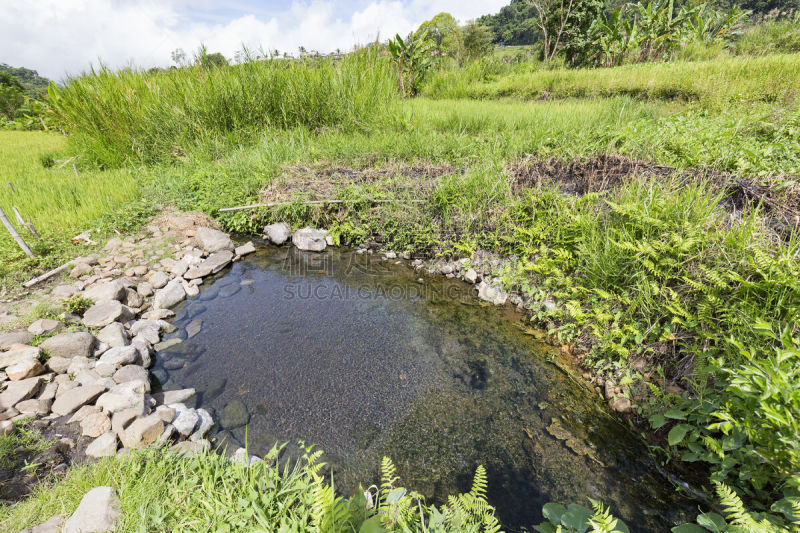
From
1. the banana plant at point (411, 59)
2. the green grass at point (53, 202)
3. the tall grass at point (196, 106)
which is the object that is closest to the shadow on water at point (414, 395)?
the green grass at point (53, 202)

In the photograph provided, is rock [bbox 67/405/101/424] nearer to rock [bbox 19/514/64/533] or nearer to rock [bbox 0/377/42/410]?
rock [bbox 0/377/42/410]

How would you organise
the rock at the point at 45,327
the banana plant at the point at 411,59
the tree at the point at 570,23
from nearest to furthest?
the rock at the point at 45,327 → the banana plant at the point at 411,59 → the tree at the point at 570,23

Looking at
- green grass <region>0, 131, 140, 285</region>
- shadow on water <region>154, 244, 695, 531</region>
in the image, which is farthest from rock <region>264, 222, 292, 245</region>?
green grass <region>0, 131, 140, 285</region>

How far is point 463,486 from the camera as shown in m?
2.22

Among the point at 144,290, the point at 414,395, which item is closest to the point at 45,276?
the point at 144,290

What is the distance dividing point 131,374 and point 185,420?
2.59ft

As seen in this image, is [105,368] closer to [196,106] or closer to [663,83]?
[196,106]

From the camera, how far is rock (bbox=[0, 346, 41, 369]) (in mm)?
2515

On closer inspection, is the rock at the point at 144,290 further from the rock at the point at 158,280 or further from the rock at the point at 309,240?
the rock at the point at 309,240

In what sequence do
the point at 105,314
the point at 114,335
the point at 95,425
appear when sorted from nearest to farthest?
the point at 95,425 < the point at 114,335 < the point at 105,314

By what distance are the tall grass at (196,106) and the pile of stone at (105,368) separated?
13.9ft

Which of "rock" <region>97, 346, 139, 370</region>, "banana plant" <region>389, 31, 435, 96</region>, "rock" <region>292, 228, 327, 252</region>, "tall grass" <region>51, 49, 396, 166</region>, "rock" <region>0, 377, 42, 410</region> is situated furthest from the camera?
"banana plant" <region>389, 31, 435, 96</region>

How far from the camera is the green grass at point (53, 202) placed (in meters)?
3.89

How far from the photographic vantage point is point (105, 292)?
3551 mm
